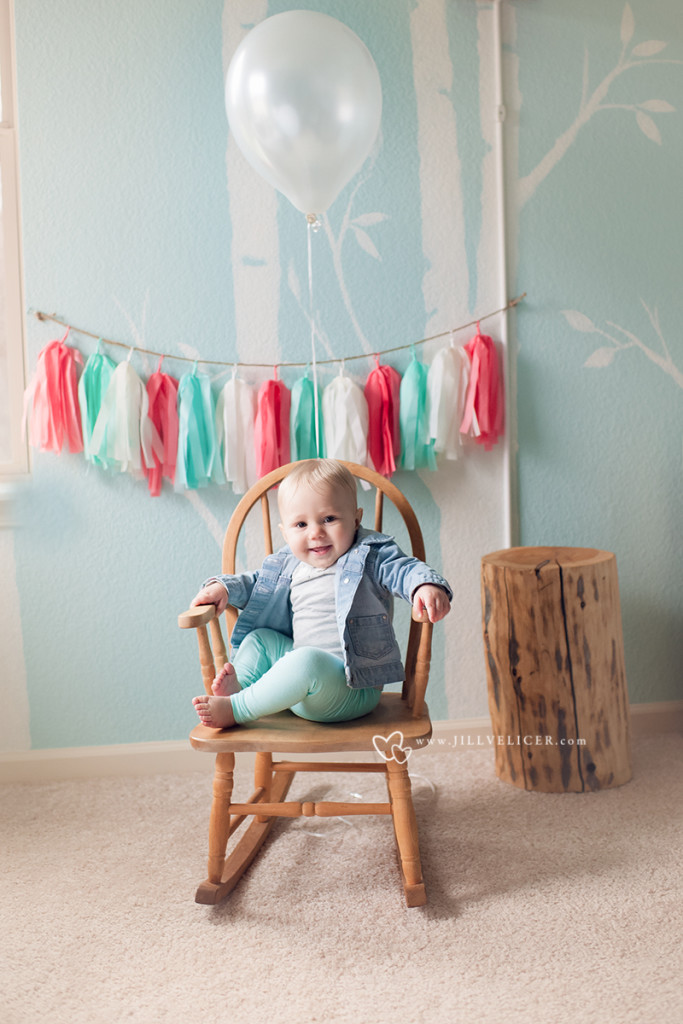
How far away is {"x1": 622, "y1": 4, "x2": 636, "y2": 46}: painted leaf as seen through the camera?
7.21ft

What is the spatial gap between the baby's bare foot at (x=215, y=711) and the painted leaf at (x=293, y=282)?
3.71ft

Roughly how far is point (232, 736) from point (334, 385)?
1.00 meters

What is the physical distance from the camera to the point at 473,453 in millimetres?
2260

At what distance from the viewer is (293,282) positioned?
7.14ft

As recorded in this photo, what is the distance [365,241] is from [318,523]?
0.90m

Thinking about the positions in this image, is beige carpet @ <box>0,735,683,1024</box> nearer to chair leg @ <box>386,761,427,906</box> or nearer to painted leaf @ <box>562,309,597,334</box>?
chair leg @ <box>386,761,427,906</box>

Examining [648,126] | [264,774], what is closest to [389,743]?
[264,774]

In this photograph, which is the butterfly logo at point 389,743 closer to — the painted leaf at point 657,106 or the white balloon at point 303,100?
the white balloon at point 303,100

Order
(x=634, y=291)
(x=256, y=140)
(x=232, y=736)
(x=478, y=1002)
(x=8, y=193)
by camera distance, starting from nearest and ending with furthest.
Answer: (x=478, y=1002), (x=232, y=736), (x=256, y=140), (x=8, y=193), (x=634, y=291)

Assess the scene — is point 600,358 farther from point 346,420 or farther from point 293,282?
point 293,282

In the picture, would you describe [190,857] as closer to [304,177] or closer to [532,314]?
[304,177]

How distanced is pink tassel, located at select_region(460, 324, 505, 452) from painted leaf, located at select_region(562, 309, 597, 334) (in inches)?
9.5

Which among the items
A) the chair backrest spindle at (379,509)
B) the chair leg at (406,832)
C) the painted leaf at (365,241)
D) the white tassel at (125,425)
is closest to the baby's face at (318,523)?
the chair backrest spindle at (379,509)

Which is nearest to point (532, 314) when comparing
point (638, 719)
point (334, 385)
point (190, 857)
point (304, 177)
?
point (334, 385)
